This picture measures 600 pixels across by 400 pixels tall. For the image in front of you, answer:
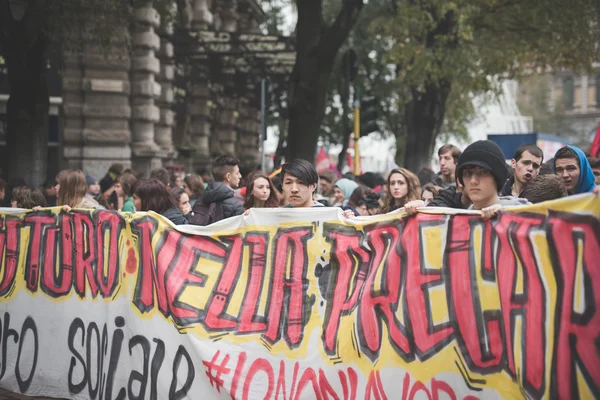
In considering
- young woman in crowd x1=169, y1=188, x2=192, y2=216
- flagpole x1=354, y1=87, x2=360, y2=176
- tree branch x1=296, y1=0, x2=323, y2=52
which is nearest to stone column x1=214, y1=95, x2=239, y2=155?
flagpole x1=354, y1=87, x2=360, y2=176

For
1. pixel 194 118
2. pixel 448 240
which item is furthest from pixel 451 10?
pixel 448 240

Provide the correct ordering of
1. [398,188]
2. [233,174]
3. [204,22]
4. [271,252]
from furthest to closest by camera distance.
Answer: [204,22], [233,174], [398,188], [271,252]

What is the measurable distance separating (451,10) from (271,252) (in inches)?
529

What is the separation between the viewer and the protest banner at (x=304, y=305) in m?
4.14

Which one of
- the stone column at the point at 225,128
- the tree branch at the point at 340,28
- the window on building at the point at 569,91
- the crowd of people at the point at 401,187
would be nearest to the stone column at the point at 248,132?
the stone column at the point at 225,128

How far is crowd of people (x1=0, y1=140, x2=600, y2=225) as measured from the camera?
4684 millimetres

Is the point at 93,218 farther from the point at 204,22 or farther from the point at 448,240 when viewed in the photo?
the point at 204,22

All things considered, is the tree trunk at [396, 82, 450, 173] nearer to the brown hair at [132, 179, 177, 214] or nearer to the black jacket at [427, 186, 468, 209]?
the brown hair at [132, 179, 177, 214]

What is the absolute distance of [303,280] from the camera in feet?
17.9

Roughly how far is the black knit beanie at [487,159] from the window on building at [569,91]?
9308cm

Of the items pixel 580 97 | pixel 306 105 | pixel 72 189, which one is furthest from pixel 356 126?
pixel 580 97

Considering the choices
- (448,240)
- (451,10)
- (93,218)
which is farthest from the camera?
(451,10)

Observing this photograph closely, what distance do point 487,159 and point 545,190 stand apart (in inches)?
37.9

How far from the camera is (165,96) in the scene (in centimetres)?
2191
